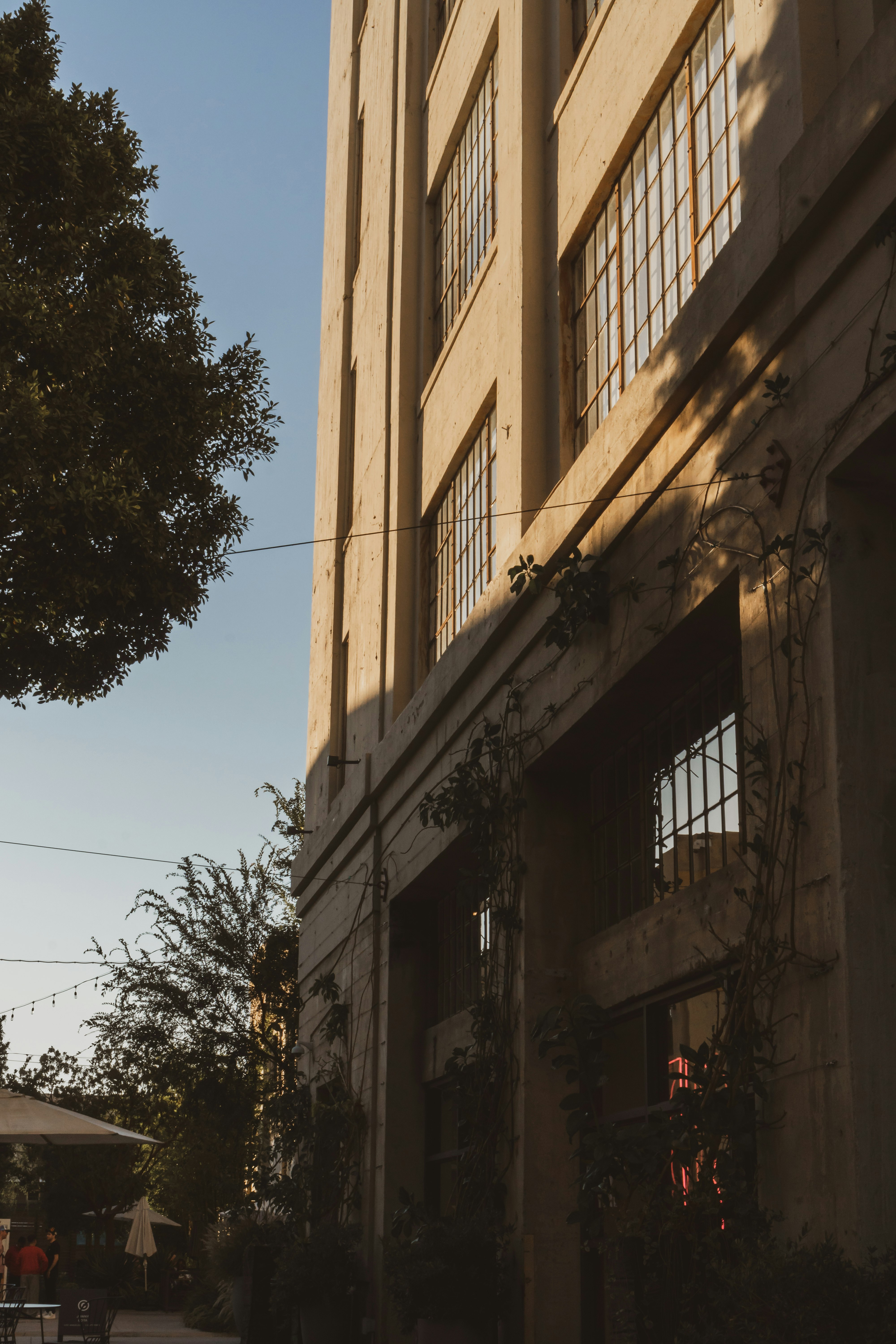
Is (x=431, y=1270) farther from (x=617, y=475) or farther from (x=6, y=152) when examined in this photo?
(x=6, y=152)

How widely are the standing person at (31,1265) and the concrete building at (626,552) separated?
878 cm

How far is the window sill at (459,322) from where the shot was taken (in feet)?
42.7

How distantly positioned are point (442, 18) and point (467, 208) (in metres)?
3.86

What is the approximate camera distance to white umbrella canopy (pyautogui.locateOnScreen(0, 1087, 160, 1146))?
527 inches

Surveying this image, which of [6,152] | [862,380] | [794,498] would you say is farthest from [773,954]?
[6,152]

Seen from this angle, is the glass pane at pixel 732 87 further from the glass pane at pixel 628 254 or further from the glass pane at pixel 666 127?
the glass pane at pixel 628 254

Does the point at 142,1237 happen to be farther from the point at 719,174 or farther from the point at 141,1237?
the point at 719,174

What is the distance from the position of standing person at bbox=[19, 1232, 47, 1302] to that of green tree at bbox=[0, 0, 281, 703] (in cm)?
1304

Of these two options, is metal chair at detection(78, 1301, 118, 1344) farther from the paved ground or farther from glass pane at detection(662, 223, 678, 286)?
glass pane at detection(662, 223, 678, 286)

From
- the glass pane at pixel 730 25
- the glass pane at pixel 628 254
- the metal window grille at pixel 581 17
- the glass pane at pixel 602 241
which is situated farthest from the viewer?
the metal window grille at pixel 581 17

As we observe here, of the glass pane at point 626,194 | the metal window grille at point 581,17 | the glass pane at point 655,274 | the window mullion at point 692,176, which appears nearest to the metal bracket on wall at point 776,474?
the window mullion at point 692,176

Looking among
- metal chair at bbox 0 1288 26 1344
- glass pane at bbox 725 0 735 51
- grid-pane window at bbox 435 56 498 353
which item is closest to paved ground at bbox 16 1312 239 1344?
metal chair at bbox 0 1288 26 1344

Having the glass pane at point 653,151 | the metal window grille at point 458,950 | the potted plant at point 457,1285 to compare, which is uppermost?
the glass pane at point 653,151

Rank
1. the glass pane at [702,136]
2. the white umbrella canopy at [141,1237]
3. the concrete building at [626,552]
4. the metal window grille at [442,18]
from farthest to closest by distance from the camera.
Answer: the white umbrella canopy at [141,1237], the metal window grille at [442,18], the glass pane at [702,136], the concrete building at [626,552]
